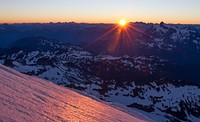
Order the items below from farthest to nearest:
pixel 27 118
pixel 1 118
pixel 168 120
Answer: pixel 168 120, pixel 27 118, pixel 1 118

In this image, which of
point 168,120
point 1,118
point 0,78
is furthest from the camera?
point 168,120

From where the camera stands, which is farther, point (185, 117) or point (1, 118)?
point (185, 117)

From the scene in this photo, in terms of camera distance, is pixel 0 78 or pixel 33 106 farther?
pixel 0 78

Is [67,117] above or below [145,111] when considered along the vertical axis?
above

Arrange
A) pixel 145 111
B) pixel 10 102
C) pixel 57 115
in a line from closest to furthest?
pixel 10 102 → pixel 57 115 → pixel 145 111

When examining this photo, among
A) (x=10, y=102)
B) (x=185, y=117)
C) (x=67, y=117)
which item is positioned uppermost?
(x=10, y=102)

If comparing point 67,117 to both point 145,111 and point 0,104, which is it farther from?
point 145,111

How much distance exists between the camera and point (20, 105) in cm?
1076

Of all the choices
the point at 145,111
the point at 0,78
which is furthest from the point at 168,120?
the point at 0,78

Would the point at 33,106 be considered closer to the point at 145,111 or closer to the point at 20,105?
the point at 20,105

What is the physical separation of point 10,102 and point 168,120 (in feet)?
571

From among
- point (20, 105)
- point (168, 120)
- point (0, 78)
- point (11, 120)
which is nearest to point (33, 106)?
point (20, 105)

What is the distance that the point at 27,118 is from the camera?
9.51 meters

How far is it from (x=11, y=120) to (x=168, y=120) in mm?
175782
